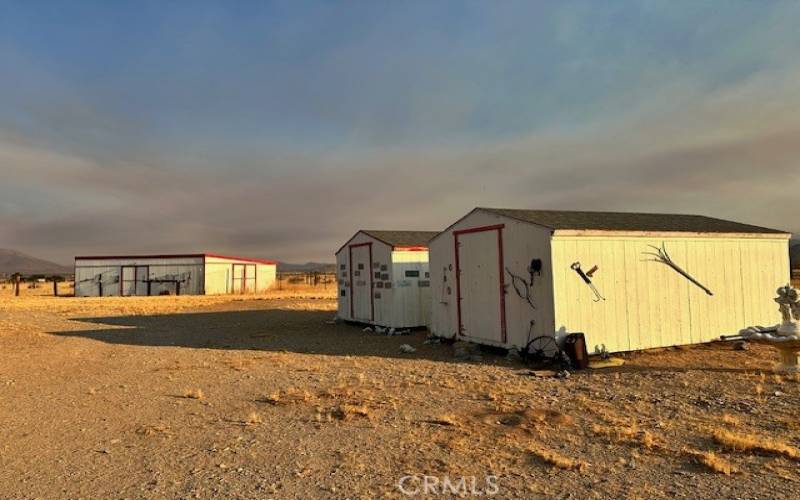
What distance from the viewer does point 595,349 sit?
1262 centimetres

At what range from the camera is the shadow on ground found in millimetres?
15328

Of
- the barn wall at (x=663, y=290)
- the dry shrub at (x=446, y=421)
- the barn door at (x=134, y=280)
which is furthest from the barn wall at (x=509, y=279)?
the barn door at (x=134, y=280)

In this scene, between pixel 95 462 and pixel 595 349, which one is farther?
pixel 595 349

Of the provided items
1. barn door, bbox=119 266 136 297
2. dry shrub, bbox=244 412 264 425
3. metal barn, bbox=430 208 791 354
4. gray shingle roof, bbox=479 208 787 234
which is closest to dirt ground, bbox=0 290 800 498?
dry shrub, bbox=244 412 264 425

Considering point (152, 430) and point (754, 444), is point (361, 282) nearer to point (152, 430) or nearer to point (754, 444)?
point (152, 430)

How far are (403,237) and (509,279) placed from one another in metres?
8.14

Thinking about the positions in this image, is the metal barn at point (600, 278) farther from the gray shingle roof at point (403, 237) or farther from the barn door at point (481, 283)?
the gray shingle roof at point (403, 237)

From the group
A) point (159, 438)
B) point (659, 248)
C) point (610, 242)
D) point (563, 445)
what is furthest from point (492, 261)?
point (159, 438)

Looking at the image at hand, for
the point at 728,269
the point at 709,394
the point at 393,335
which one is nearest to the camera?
the point at 709,394

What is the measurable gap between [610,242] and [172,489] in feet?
35.8

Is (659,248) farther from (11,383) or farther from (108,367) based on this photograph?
(11,383)

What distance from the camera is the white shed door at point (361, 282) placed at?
68.1 feet

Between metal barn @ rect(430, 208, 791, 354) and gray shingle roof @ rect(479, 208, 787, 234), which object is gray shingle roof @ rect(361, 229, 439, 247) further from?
gray shingle roof @ rect(479, 208, 787, 234)

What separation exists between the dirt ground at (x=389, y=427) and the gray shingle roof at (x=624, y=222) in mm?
3165
